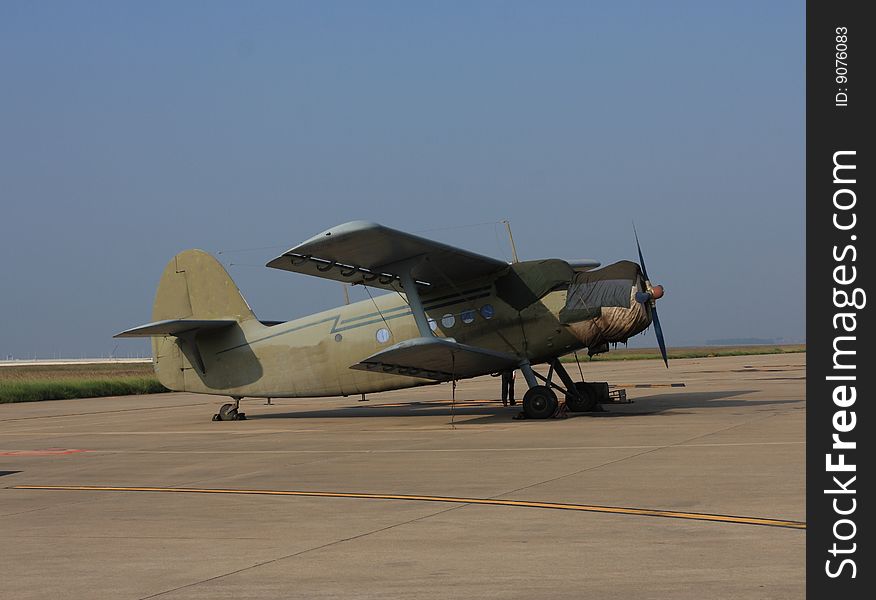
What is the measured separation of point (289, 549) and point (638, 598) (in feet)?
9.67

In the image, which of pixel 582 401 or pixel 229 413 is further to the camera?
pixel 229 413

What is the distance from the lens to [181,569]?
281 inches

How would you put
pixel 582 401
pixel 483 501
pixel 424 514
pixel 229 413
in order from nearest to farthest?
pixel 424 514 → pixel 483 501 → pixel 582 401 → pixel 229 413

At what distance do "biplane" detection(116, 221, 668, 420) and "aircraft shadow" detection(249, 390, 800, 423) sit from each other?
115cm

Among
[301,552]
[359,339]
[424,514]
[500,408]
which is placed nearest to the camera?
[301,552]

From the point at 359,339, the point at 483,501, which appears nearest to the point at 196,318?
the point at 359,339

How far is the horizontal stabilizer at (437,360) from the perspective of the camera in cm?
1922

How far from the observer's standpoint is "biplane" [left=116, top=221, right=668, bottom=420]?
796 inches

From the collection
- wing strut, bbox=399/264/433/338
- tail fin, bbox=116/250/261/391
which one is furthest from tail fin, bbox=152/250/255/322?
wing strut, bbox=399/264/433/338

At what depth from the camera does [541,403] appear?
811 inches

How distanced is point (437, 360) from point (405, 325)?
2366mm

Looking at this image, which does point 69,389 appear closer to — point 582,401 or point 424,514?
point 582,401
